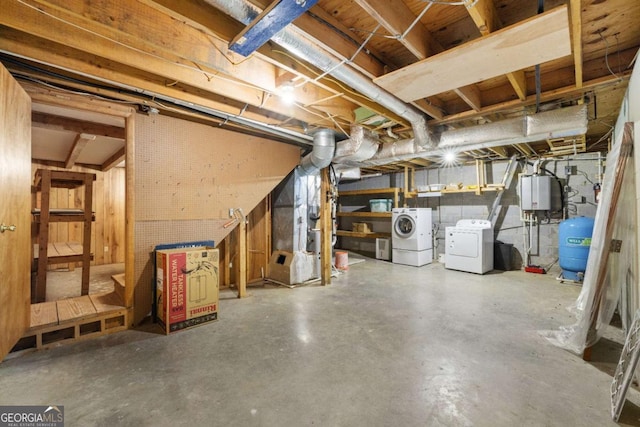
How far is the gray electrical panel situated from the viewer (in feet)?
15.3

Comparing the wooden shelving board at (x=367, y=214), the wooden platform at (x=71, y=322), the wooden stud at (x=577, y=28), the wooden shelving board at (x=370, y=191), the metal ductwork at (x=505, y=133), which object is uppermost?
the wooden stud at (x=577, y=28)

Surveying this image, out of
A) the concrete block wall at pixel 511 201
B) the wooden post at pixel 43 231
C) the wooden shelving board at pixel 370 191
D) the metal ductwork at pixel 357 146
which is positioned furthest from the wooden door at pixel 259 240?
the concrete block wall at pixel 511 201

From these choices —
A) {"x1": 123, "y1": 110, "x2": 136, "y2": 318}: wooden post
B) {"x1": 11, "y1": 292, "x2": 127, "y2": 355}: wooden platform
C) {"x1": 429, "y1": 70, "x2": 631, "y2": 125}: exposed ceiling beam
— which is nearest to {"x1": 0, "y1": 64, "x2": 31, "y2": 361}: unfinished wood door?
{"x1": 11, "y1": 292, "x2": 127, "y2": 355}: wooden platform

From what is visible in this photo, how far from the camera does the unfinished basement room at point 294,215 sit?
1.60 meters

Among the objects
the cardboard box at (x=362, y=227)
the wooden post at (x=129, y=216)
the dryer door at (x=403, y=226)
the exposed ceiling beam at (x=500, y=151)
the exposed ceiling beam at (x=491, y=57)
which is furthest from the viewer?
the cardboard box at (x=362, y=227)

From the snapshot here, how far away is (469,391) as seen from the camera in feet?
5.73

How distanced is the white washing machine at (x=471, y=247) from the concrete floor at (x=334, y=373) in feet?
5.59

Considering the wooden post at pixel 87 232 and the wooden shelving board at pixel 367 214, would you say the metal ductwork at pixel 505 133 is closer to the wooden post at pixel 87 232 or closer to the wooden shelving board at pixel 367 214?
the wooden shelving board at pixel 367 214

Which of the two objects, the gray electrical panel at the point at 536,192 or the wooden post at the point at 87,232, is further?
the gray electrical panel at the point at 536,192

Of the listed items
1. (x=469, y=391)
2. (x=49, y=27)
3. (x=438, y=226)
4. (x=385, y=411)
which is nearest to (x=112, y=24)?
(x=49, y=27)

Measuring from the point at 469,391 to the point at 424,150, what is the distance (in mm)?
2660

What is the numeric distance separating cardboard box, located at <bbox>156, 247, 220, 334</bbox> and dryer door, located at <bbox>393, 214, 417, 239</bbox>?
13.2 feet

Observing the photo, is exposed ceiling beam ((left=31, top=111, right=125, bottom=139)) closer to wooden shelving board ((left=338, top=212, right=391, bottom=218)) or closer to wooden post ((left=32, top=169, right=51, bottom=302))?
wooden post ((left=32, top=169, right=51, bottom=302))

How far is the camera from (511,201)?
5.29 meters
